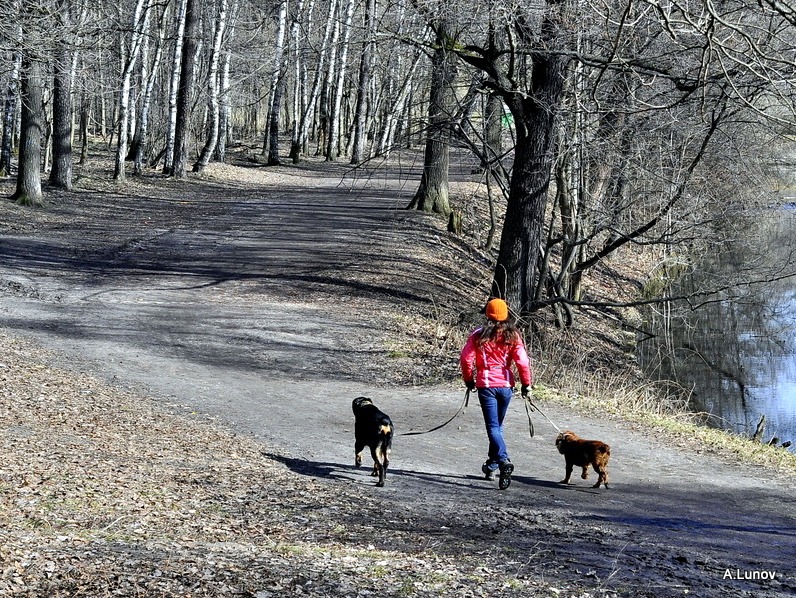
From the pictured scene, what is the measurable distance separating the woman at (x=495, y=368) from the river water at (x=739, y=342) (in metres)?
6.93

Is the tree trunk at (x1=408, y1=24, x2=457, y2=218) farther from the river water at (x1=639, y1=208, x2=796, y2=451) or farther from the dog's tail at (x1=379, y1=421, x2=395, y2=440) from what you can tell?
the dog's tail at (x1=379, y1=421, x2=395, y2=440)

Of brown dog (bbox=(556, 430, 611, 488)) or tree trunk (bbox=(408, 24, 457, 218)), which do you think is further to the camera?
tree trunk (bbox=(408, 24, 457, 218))

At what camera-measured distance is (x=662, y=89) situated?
1573 cm

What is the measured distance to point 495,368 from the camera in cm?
855

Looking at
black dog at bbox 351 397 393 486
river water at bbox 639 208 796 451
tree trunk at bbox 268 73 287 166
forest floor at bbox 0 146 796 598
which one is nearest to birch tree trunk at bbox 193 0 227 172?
tree trunk at bbox 268 73 287 166

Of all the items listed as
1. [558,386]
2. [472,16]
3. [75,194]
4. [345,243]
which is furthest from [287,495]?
[75,194]

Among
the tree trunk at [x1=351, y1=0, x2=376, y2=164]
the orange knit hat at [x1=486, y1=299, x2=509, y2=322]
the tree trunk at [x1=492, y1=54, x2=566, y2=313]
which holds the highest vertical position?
the tree trunk at [x1=351, y1=0, x2=376, y2=164]

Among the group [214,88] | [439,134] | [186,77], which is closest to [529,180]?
[439,134]

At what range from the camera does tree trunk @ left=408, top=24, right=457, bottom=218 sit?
14.9 metres

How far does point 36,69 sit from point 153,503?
64.4ft

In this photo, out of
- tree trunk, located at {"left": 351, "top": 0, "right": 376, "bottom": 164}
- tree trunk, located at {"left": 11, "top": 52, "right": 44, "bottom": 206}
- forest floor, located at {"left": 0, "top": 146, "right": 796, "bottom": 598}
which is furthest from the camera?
tree trunk, located at {"left": 11, "top": 52, "right": 44, "bottom": 206}

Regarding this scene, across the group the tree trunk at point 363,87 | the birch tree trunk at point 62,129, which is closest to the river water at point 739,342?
the tree trunk at point 363,87

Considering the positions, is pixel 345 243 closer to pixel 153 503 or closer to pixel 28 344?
pixel 28 344

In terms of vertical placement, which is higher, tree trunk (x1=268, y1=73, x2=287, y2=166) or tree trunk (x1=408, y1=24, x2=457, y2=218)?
tree trunk (x1=268, y1=73, x2=287, y2=166)
